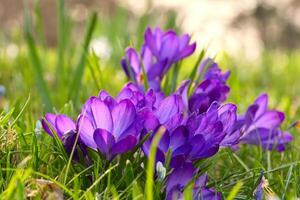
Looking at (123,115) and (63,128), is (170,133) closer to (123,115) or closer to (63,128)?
(123,115)

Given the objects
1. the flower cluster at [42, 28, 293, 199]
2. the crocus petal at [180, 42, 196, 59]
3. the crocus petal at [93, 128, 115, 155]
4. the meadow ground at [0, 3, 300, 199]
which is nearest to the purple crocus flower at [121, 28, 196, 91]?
the crocus petal at [180, 42, 196, 59]

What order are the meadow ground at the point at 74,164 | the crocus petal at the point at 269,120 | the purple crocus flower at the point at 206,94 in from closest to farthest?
1. the meadow ground at the point at 74,164
2. the purple crocus flower at the point at 206,94
3. the crocus petal at the point at 269,120

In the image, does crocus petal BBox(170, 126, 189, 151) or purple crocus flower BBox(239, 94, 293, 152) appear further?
purple crocus flower BBox(239, 94, 293, 152)

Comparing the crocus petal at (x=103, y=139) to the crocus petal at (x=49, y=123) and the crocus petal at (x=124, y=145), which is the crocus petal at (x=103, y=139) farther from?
the crocus petal at (x=49, y=123)

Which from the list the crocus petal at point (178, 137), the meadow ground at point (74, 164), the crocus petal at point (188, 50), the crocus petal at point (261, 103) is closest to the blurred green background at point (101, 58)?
the meadow ground at point (74, 164)

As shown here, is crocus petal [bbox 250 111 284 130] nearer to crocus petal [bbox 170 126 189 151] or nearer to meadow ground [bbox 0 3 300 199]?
meadow ground [bbox 0 3 300 199]

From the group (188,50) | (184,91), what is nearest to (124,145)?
(184,91)
